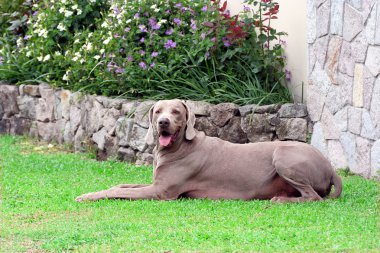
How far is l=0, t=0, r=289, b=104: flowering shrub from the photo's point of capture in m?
11.5

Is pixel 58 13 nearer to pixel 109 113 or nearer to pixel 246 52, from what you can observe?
pixel 109 113

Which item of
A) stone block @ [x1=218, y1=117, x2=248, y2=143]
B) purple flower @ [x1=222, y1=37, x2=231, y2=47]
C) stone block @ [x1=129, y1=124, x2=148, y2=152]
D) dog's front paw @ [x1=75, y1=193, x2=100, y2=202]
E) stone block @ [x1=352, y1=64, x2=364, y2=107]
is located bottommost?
dog's front paw @ [x1=75, y1=193, x2=100, y2=202]

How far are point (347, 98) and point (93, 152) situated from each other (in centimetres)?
390

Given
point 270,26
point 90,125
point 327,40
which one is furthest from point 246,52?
point 90,125

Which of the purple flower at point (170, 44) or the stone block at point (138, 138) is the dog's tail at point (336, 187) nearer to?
the stone block at point (138, 138)

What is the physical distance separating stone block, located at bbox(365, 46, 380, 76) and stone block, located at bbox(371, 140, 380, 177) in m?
0.77

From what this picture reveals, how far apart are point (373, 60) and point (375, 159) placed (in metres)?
1.08

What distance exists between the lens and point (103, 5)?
1391cm

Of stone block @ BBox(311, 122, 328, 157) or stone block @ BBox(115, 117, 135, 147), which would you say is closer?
stone block @ BBox(311, 122, 328, 157)

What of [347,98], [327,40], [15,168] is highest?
[327,40]

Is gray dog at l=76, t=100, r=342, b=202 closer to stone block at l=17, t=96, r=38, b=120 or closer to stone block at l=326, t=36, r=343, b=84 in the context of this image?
stone block at l=326, t=36, r=343, b=84

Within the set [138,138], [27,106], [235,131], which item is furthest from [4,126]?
[235,131]

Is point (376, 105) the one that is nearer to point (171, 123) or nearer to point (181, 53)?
point (171, 123)

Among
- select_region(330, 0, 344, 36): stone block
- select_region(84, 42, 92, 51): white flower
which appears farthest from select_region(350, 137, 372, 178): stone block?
select_region(84, 42, 92, 51): white flower
